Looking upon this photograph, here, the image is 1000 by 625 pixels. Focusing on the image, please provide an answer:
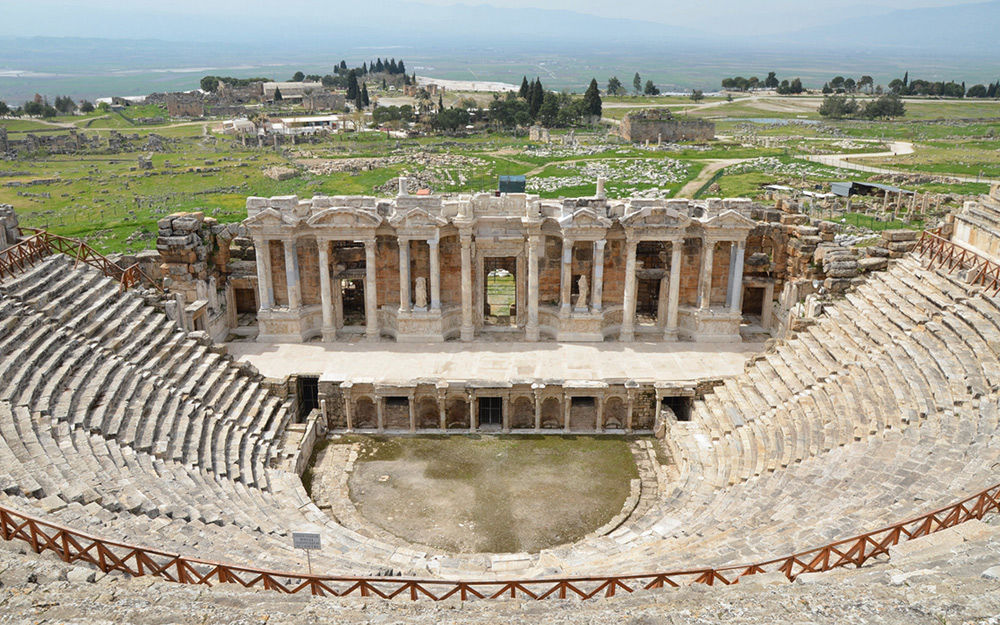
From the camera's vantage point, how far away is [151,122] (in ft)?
422

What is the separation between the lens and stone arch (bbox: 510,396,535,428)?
24.7 m

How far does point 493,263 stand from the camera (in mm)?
29719

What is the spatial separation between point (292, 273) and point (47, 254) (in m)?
7.71

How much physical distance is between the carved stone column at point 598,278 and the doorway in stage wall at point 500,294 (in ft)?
10.6

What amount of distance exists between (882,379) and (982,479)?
580 centimetres

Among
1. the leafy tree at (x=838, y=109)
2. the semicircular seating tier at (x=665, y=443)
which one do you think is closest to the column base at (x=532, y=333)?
the semicircular seating tier at (x=665, y=443)

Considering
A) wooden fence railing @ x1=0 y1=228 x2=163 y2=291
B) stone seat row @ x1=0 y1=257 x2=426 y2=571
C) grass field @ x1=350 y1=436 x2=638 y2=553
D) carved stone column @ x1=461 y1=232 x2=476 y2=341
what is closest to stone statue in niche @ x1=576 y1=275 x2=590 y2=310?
carved stone column @ x1=461 y1=232 x2=476 y2=341

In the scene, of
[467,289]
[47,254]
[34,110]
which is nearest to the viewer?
[47,254]

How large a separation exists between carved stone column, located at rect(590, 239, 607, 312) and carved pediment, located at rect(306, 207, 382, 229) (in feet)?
25.5

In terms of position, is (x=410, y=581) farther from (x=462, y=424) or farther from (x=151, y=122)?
(x=151, y=122)

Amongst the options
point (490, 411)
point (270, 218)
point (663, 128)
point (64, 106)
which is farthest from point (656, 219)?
point (64, 106)

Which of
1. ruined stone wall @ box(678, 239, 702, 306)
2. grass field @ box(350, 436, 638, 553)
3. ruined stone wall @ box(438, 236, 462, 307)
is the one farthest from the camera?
ruined stone wall @ box(678, 239, 702, 306)

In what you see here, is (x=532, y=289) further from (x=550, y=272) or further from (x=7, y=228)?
(x=7, y=228)

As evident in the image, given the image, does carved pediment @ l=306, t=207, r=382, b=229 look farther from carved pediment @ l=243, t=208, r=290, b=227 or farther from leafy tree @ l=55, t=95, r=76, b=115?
leafy tree @ l=55, t=95, r=76, b=115
